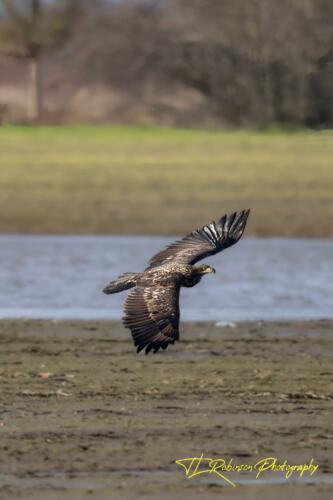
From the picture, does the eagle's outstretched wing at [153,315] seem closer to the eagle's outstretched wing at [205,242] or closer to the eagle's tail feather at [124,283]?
the eagle's tail feather at [124,283]

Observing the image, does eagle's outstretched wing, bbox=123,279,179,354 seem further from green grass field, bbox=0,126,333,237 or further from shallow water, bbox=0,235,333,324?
green grass field, bbox=0,126,333,237

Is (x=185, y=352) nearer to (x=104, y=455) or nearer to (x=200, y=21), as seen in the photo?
(x=104, y=455)

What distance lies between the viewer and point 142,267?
59.9ft

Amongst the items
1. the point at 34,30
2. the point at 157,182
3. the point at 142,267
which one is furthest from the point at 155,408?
the point at 34,30

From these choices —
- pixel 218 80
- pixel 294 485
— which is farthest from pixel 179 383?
pixel 218 80

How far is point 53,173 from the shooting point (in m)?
25.6

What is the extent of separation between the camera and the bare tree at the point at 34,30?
1230 inches

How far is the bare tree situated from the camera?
31.2 m

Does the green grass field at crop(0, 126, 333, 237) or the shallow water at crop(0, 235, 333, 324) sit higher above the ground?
the shallow water at crop(0, 235, 333, 324)

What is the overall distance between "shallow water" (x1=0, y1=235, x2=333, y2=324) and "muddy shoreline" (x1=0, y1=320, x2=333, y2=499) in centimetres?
144
